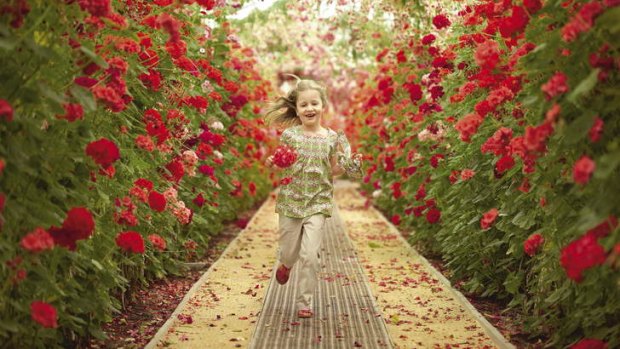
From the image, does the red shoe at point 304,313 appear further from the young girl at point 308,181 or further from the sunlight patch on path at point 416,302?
the sunlight patch on path at point 416,302

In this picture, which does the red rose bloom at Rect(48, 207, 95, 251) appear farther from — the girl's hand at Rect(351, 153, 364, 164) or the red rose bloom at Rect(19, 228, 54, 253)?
the girl's hand at Rect(351, 153, 364, 164)

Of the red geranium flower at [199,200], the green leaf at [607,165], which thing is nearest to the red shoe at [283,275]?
the red geranium flower at [199,200]

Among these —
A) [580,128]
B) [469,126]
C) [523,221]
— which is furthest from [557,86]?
[523,221]

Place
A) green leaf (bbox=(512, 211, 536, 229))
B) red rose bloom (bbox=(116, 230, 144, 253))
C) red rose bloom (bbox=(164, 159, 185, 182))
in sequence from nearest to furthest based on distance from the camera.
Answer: red rose bloom (bbox=(116, 230, 144, 253)), green leaf (bbox=(512, 211, 536, 229)), red rose bloom (bbox=(164, 159, 185, 182))

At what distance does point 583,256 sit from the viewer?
313cm

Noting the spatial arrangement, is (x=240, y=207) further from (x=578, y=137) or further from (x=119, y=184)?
(x=578, y=137)

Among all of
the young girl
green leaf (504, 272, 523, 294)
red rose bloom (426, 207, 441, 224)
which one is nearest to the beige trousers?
the young girl

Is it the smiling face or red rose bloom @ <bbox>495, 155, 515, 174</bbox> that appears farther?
the smiling face

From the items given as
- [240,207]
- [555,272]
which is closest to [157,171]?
[555,272]

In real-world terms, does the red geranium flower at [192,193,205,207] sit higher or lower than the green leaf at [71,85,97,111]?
higher

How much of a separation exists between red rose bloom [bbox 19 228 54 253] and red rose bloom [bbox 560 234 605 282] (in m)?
1.97

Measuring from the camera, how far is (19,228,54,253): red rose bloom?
124 inches

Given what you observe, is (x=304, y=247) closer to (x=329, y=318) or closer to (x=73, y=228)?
(x=329, y=318)

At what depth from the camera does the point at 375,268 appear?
7.53 meters
